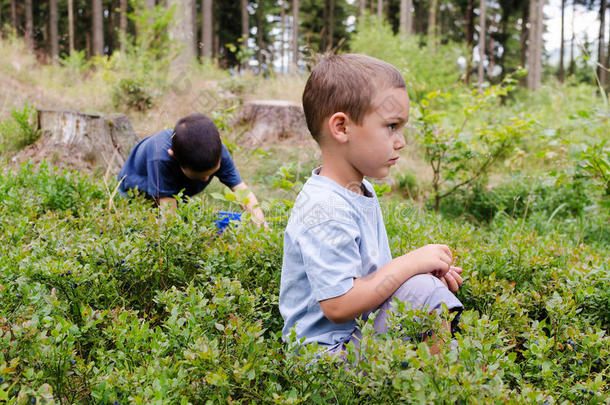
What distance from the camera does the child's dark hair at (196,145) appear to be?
346 cm

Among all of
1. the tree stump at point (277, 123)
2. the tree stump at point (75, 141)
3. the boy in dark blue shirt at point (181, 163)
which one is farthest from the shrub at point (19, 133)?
the tree stump at point (277, 123)

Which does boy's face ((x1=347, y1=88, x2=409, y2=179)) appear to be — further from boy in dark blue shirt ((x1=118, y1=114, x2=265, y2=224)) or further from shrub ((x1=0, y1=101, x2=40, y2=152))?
shrub ((x1=0, y1=101, x2=40, y2=152))

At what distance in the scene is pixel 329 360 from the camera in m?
1.48

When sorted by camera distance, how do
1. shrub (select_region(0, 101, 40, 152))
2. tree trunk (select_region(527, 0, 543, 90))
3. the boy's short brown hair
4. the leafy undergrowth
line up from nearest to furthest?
1. the leafy undergrowth
2. the boy's short brown hair
3. shrub (select_region(0, 101, 40, 152))
4. tree trunk (select_region(527, 0, 543, 90))

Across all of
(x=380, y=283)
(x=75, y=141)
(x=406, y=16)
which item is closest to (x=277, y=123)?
(x=75, y=141)

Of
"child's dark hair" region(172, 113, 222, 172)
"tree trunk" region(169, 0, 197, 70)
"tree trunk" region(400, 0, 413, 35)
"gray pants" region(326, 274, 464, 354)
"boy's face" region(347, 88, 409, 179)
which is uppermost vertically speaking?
"tree trunk" region(400, 0, 413, 35)

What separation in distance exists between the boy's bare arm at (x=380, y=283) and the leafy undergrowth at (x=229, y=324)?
0.34ft

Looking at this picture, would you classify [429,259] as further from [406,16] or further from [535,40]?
[535,40]

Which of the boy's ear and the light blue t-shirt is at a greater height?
the boy's ear

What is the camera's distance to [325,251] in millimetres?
1600

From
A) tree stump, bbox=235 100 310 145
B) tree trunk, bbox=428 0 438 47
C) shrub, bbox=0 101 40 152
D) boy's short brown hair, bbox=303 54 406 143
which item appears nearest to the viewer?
boy's short brown hair, bbox=303 54 406 143

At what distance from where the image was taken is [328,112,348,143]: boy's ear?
1747mm

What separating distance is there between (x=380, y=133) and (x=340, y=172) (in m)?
0.22

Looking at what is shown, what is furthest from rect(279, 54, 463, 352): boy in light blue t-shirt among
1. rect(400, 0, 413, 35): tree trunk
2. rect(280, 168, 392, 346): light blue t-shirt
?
rect(400, 0, 413, 35): tree trunk
